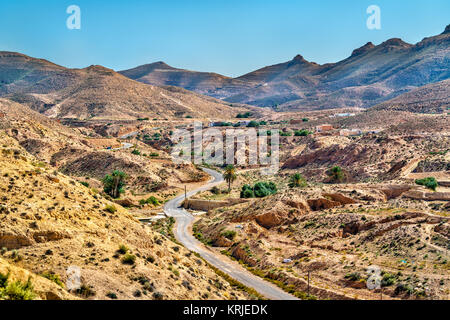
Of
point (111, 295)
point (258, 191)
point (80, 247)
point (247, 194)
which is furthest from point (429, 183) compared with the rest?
point (111, 295)

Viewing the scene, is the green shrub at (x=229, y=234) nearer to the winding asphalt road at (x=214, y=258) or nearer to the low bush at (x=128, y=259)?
the winding asphalt road at (x=214, y=258)

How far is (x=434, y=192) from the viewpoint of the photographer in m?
45.1

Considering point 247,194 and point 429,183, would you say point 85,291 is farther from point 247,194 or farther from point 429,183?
point 247,194

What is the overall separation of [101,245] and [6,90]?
17979 cm

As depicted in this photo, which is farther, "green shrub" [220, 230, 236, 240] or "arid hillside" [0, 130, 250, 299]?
"green shrub" [220, 230, 236, 240]

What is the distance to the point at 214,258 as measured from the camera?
37.8 m

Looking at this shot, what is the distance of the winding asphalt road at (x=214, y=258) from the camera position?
3002 cm

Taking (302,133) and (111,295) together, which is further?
(302,133)

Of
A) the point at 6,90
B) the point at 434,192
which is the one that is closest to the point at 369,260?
the point at 434,192

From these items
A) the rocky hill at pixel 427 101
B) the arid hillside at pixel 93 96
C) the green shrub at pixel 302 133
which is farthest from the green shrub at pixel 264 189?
the arid hillside at pixel 93 96

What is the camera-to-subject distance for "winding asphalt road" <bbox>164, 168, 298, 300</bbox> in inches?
1182

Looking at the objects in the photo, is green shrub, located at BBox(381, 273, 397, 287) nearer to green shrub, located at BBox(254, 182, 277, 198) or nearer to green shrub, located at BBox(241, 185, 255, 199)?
green shrub, located at BBox(241, 185, 255, 199)

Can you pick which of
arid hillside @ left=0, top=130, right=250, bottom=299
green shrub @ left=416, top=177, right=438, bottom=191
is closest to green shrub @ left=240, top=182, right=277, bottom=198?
green shrub @ left=416, top=177, right=438, bottom=191

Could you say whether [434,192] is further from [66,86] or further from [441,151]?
[66,86]
